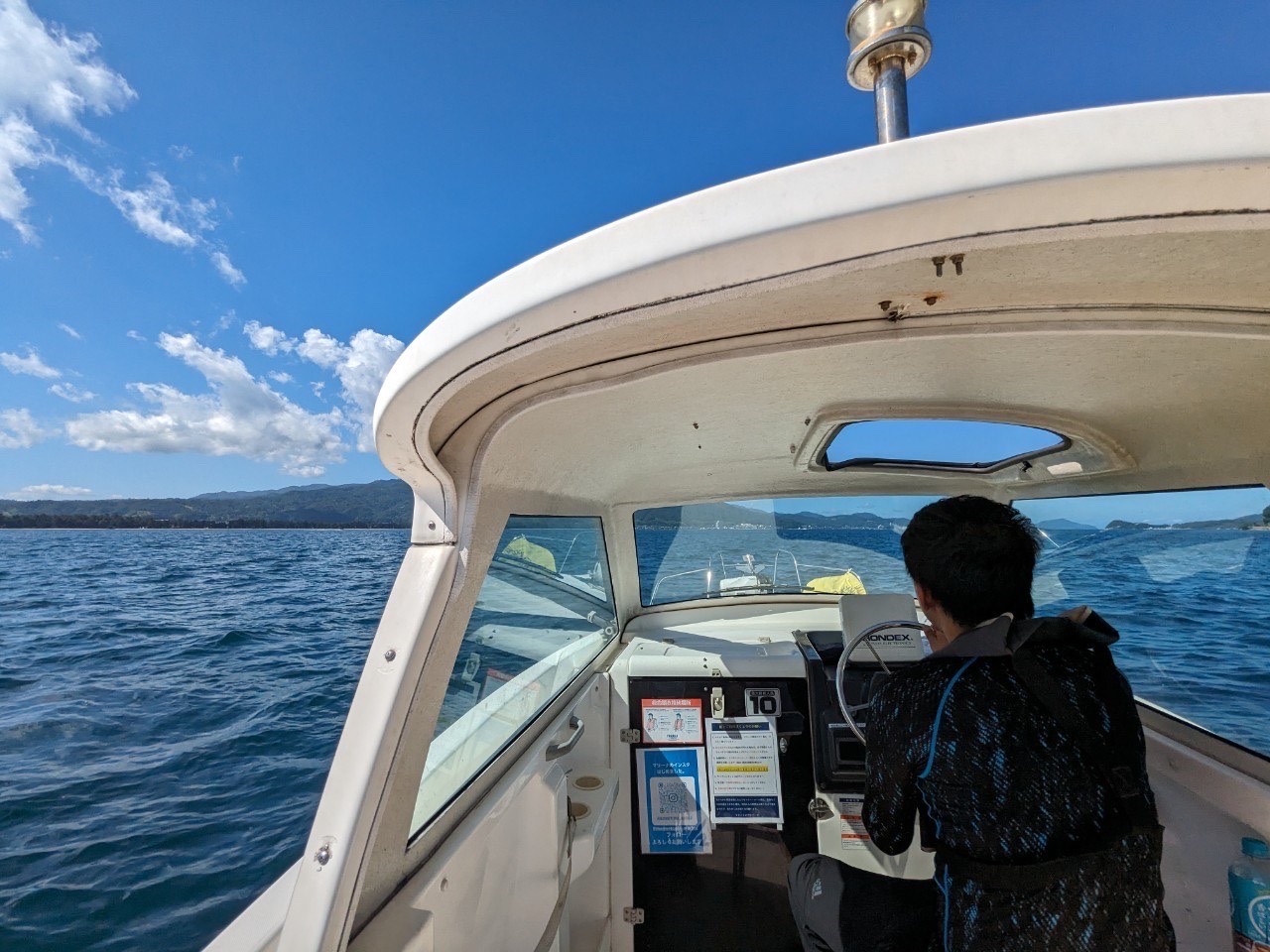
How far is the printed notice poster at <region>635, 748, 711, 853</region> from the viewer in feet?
8.32

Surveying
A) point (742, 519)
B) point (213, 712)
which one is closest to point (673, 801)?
point (742, 519)

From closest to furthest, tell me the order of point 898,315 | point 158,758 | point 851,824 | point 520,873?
point 898,315
point 520,873
point 851,824
point 158,758

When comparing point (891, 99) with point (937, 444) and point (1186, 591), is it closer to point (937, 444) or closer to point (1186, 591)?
point (937, 444)

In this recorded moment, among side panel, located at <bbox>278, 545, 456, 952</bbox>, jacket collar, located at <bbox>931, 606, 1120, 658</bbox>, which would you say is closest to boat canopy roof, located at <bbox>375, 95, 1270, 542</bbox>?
side panel, located at <bbox>278, 545, 456, 952</bbox>

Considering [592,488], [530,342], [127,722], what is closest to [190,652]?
[127,722]

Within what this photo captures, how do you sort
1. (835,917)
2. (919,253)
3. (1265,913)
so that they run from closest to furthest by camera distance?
(919,253)
(835,917)
(1265,913)

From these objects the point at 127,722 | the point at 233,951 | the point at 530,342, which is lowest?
the point at 127,722

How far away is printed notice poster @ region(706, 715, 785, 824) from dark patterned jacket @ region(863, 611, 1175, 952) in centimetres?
134

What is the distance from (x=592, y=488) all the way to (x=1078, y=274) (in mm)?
1855

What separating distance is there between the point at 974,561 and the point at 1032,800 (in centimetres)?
46

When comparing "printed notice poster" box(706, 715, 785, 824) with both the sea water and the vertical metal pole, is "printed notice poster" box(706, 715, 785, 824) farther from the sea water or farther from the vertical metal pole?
the vertical metal pole

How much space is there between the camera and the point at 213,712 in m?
7.36

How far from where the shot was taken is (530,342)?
2.78ft

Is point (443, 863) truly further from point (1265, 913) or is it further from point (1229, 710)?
point (1229, 710)
